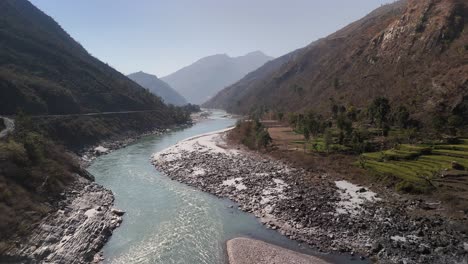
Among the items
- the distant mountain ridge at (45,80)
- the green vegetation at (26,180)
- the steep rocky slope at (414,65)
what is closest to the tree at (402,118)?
the steep rocky slope at (414,65)

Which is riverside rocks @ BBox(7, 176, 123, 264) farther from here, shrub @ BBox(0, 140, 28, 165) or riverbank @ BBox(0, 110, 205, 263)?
shrub @ BBox(0, 140, 28, 165)

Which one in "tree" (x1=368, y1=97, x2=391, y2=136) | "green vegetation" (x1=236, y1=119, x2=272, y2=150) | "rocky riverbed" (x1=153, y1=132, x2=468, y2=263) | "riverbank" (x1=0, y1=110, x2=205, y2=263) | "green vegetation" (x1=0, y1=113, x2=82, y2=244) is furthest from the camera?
"green vegetation" (x1=236, y1=119, x2=272, y2=150)

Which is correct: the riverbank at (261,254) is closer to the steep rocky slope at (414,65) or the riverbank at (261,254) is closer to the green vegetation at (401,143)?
the green vegetation at (401,143)

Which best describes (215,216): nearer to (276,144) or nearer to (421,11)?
(276,144)

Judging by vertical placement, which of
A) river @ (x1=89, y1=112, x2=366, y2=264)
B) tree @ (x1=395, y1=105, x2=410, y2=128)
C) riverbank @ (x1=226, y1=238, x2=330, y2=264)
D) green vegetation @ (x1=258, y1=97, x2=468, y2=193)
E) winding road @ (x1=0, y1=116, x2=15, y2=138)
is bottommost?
riverbank @ (x1=226, y1=238, x2=330, y2=264)

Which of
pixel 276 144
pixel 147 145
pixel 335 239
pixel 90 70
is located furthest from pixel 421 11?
pixel 90 70

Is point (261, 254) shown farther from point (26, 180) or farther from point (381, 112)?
point (381, 112)

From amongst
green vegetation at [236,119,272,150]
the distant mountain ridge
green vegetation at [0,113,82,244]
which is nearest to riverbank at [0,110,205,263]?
green vegetation at [0,113,82,244]
